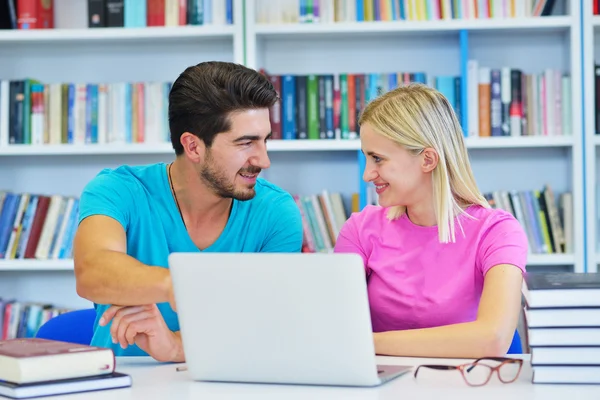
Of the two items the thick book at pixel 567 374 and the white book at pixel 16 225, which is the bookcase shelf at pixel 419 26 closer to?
the white book at pixel 16 225

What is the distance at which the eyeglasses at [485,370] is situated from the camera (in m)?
1.26

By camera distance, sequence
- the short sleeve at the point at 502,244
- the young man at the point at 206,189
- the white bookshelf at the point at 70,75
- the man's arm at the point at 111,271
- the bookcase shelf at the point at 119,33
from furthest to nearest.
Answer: the white bookshelf at the point at 70,75
the bookcase shelf at the point at 119,33
the young man at the point at 206,189
the short sleeve at the point at 502,244
the man's arm at the point at 111,271

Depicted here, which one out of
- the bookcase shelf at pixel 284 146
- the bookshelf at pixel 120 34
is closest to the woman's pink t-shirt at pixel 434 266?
the bookcase shelf at pixel 284 146

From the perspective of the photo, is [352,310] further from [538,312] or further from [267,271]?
[538,312]

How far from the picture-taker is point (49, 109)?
3.19 meters

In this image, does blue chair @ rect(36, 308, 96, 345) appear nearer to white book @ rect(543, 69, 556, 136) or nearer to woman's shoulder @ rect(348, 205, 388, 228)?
woman's shoulder @ rect(348, 205, 388, 228)

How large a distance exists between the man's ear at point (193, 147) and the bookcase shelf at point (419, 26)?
1.18 metres

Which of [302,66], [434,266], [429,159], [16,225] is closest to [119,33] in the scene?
[302,66]

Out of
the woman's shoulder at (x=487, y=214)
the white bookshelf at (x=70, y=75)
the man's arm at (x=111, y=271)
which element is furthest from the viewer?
the white bookshelf at (x=70, y=75)

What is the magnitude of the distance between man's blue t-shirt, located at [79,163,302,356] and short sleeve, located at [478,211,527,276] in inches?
18.1

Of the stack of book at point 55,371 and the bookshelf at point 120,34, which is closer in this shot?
the stack of book at point 55,371

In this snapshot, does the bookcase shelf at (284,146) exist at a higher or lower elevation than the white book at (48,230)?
higher

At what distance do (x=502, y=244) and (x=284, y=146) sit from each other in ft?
4.85

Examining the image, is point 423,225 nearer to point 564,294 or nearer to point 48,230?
point 564,294
